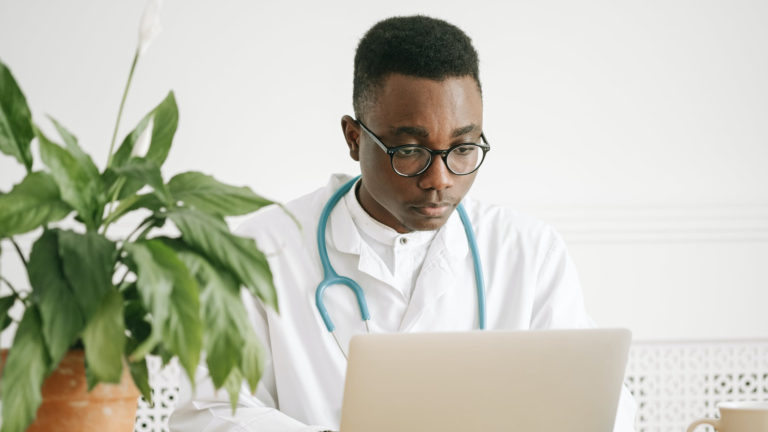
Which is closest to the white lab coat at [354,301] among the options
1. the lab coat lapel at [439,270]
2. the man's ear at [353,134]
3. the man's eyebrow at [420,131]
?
the lab coat lapel at [439,270]

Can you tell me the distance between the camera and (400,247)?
1563 mm

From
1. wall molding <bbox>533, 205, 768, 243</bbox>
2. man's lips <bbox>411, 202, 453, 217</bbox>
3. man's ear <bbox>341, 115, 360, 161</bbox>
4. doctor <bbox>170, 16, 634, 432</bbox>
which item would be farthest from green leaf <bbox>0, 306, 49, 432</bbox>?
wall molding <bbox>533, 205, 768, 243</bbox>

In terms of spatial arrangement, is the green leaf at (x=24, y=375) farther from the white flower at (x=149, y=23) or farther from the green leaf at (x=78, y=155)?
the white flower at (x=149, y=23)

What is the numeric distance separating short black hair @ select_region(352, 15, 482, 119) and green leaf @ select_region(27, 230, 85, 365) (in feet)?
2.78

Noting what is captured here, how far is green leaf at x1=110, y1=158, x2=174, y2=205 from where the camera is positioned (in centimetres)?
71

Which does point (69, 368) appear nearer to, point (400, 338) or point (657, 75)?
point (400, 338)

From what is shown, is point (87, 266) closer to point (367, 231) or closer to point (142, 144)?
point (142, 144)

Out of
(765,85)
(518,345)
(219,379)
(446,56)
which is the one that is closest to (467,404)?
(518,345)

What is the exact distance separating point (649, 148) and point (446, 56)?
1078mm

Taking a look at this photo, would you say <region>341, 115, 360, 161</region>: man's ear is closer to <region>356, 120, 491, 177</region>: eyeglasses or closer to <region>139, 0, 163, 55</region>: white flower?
<region>356, 120, 491, 177</region>: eyeglasses

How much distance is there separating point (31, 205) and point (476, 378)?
0.48m

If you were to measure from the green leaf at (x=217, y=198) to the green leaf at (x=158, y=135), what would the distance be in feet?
0.12

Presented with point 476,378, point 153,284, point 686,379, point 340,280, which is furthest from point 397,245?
point 686,379

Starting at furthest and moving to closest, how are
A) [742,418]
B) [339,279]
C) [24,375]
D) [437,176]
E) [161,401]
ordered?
1. [161,401]
2. [339,279]
3. [437,176]
4. [742,418]
5. [24,375]
